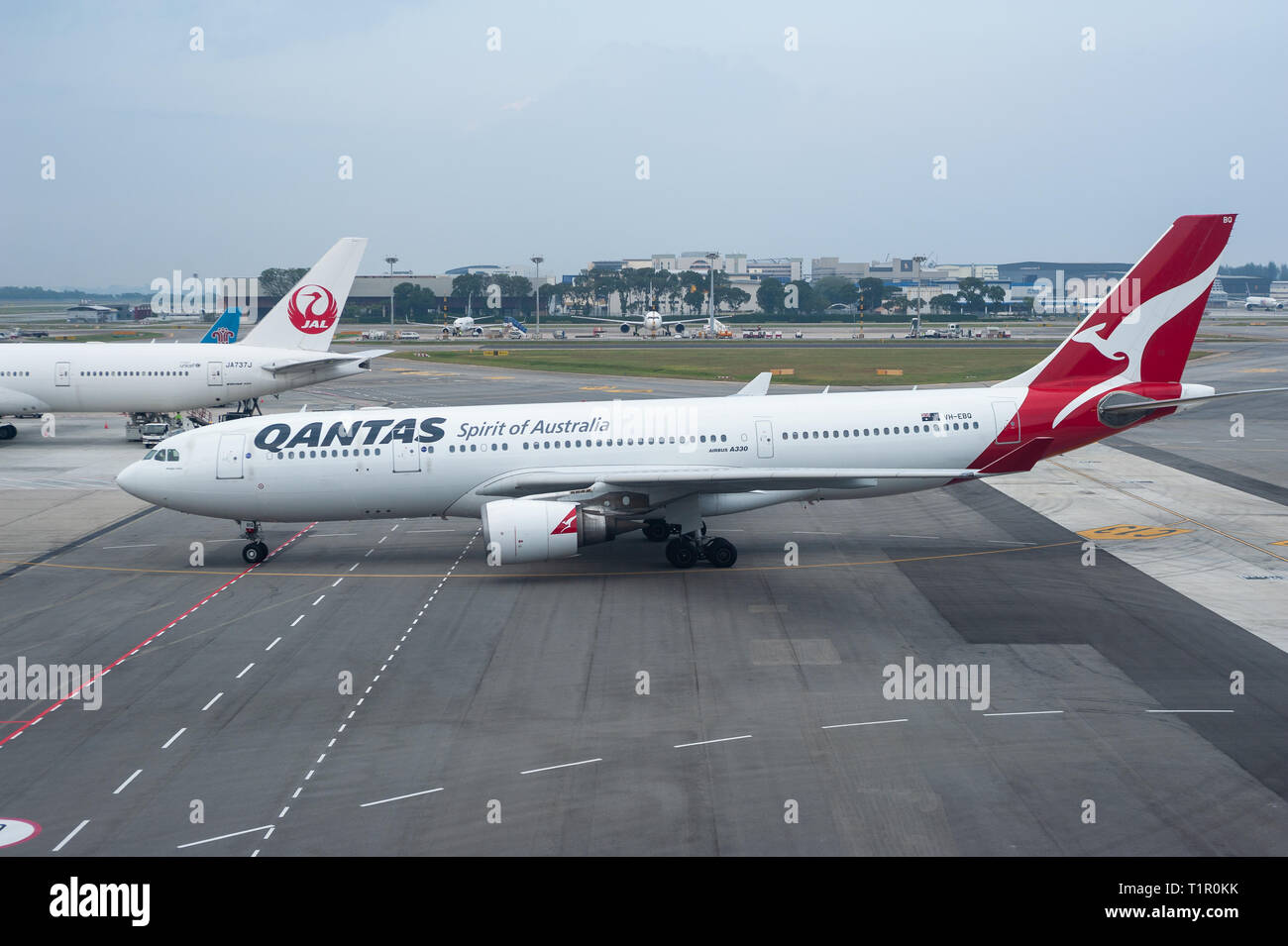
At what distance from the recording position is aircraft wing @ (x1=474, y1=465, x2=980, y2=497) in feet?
97.8

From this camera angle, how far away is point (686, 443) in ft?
113

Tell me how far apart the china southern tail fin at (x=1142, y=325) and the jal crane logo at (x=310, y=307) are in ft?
142

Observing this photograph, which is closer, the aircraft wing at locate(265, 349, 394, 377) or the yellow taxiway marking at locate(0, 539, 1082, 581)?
the yellow taxiway marking at locate(0, 539, 1082, 581)

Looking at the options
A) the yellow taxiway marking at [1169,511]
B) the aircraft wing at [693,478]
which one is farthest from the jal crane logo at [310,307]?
the yellow taxiway marking at [1169,511]

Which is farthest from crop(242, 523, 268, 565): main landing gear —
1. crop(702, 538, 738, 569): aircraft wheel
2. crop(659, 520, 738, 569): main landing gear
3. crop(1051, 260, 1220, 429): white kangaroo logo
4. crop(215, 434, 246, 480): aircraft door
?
crop(1051, 260, 1220, 429): white kangaroo logo

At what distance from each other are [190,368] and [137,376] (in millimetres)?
3019

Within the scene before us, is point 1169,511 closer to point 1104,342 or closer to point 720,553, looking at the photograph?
point 1104,342

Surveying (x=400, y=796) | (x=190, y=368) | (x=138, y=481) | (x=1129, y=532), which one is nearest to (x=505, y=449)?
(x=138, y=481)

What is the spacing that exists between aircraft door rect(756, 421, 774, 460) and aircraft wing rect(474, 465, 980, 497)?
1.06m

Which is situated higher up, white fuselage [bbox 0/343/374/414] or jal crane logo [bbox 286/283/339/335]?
jal crane logo [bbox 286/283/339/335]

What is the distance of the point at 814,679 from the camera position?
919 inches

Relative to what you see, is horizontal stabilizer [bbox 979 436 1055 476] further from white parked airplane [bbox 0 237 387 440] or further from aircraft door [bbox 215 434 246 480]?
white parked airplane [bbox 0 237 387 440]

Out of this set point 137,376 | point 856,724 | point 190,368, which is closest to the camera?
point 856,724
